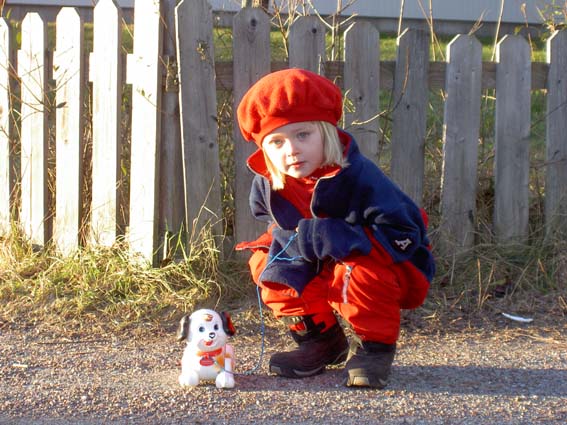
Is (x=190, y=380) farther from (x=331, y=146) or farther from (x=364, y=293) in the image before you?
(x=331, y=146)

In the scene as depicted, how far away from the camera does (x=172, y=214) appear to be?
4410 mm

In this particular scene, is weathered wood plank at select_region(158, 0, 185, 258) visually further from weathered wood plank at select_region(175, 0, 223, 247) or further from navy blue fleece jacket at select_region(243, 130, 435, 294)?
navy blue fleece jacket at select_region(243, 130, 435, 294)

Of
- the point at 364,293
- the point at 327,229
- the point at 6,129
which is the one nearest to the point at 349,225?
the point at 327,229

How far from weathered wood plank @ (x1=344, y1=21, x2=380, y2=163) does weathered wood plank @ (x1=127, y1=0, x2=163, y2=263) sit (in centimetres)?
98

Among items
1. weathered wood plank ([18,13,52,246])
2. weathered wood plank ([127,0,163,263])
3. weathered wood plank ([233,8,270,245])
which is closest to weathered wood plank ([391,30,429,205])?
weathered wood plank ([233,8,270,245])

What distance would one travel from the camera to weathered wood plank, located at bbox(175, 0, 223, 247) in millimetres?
4227

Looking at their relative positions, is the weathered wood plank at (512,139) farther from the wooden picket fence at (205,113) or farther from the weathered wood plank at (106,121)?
the weathered wood plank at (106,121)

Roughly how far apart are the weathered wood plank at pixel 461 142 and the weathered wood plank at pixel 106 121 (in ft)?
5.78

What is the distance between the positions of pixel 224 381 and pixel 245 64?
1.81 meters

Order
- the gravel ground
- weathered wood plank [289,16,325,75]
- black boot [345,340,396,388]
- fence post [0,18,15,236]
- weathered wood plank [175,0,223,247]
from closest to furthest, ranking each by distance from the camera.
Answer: the gravel ground → black boot [345,340,396,388] → weathered wood plank [175,0,223,247] → weathered wood plank [289,16,325,75] → fence post [0,18,15,236]

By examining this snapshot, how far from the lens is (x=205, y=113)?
14.1 ft

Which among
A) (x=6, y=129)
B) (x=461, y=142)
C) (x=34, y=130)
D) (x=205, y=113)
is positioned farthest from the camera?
(x=6, y=129)

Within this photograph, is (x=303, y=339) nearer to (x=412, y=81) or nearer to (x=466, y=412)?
(x=466, y=412)

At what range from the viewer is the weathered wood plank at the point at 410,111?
14.6 feet
